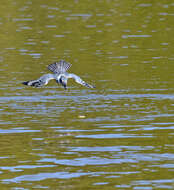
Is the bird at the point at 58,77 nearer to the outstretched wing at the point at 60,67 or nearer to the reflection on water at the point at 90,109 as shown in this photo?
the outstretched wing at the point at 60,67

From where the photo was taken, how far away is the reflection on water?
10.4 m

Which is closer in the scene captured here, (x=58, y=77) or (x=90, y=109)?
(x=58, y=77)

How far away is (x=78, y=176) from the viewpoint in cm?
1014

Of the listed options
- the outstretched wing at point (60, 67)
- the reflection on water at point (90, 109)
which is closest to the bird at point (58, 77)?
the outstretched wing at point (60, 67)

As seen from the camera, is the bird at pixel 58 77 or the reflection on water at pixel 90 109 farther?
the bird at pixel 58 77

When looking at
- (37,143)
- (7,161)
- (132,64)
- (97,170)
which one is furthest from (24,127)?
(132,64)

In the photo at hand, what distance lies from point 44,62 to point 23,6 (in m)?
15.9

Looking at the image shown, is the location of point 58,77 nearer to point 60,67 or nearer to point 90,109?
point 60,67

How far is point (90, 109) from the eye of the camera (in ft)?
49.2

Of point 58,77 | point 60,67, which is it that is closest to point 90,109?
point 60,67

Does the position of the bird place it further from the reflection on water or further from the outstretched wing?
the reflection on water

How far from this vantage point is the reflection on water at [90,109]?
10375 mm

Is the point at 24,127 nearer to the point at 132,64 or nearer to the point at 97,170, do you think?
the point at 97,170

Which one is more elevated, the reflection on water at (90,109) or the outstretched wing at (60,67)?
the outstretched wing at (60,67)
